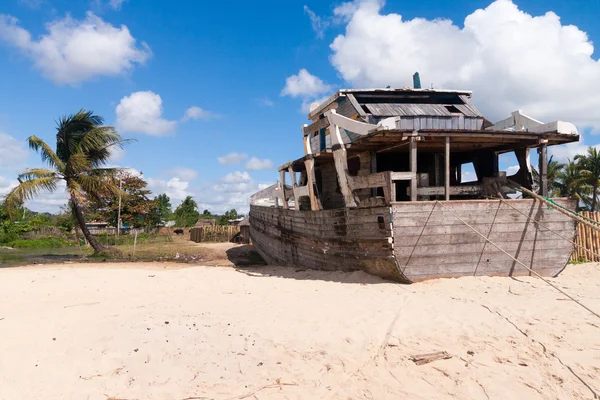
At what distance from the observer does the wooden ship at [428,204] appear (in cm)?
740

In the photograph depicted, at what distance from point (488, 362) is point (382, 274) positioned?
3.73 metres

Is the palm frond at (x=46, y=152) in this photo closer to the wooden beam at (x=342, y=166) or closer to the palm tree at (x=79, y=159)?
the palm tree at (x=79, y=159)

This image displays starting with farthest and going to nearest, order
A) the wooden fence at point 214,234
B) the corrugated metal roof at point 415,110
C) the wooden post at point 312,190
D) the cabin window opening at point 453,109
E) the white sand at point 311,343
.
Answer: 1. the wooden fence at point 214,234
2. the cabin window opening at point 453,109
3. the corrugated metal roof at point 415,110
4. the wooden post at point 312,190
5. the white sand at point 311,343

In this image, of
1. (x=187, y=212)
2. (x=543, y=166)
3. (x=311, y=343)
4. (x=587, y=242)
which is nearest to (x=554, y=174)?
(x=587, y=242)

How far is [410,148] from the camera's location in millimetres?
7590

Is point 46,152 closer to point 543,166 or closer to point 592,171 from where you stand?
point 543,166

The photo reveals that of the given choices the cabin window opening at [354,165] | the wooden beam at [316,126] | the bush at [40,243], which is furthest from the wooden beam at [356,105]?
the bush at [40,243]

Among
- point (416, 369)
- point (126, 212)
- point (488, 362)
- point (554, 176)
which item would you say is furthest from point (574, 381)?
point (126, 212)

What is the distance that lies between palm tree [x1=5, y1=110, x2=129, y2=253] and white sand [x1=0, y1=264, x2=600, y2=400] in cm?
1173

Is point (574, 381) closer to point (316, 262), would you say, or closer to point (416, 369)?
point (416, 369)

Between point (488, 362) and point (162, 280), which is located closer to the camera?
point (488, 362)

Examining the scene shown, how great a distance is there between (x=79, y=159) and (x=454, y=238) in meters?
17.0

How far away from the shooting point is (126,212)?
118 ft

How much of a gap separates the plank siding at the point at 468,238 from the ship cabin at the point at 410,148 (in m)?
0.51
